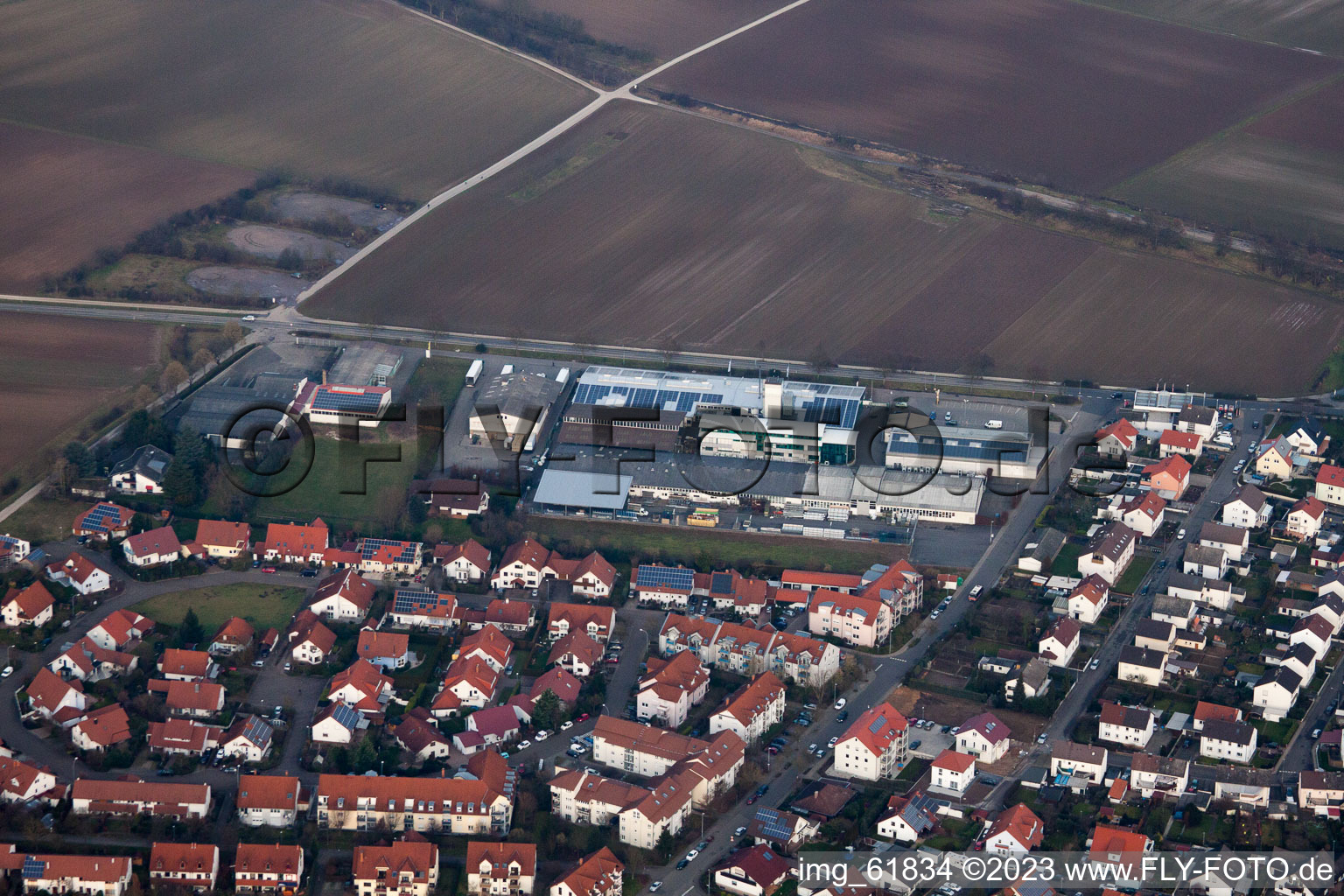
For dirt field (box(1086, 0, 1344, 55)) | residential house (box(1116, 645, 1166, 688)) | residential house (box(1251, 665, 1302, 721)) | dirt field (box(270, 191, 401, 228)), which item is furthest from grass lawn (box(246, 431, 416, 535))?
dirt field (box(1086, 0, 1344, 55))

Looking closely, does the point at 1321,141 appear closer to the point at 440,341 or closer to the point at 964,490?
the point at 964,490

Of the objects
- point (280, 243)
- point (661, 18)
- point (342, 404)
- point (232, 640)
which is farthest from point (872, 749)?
point (661, 18)

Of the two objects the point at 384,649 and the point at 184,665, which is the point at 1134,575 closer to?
the point at 384,649

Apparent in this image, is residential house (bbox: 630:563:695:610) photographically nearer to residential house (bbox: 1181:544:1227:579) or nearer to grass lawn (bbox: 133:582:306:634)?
grass lawn (bbox: 133:582:306:634)

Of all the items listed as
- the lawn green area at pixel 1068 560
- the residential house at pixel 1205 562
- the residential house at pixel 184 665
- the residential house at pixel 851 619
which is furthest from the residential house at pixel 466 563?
the residential house at pixel 1205 562

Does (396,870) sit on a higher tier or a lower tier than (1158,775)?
lower

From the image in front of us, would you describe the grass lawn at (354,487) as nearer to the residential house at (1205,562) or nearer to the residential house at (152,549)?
the residential house at (152,549)
